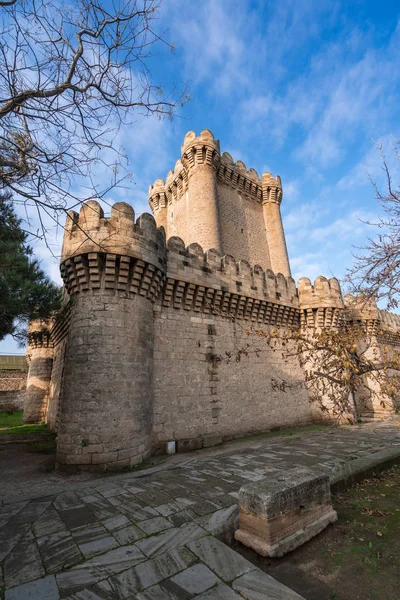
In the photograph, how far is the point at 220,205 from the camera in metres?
18.5

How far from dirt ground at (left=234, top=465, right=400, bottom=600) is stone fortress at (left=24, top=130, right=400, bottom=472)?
4348mm

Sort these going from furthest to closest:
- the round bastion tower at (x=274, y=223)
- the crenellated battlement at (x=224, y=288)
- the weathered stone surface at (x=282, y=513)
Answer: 1. the round bastion tower at (x=274, y=223)
2. the crenellated battlement at (x=224, y=288)
3. the weathered stone surface at (x=282, y=513)

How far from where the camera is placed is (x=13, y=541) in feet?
10.5

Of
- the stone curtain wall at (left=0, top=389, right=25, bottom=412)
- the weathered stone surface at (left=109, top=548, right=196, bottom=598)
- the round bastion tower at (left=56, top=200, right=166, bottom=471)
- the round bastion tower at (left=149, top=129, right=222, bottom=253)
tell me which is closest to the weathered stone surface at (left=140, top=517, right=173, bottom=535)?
the weathered stone surface at (left=109, top=548, right=196, bottom=598)

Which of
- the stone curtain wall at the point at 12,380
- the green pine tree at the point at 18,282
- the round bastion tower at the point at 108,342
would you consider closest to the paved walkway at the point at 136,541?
the round bastion tower at the point at 108,342

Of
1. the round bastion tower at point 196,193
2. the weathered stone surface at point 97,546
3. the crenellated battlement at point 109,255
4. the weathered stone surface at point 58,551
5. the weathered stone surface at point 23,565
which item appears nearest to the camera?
the weathered stone surface at point 23,565

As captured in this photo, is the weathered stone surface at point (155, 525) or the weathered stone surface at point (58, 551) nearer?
the weathered stone surface at point (58, 551)

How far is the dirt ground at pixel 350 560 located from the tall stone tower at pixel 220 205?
12.7m

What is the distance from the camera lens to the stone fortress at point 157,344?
6613 millimetres

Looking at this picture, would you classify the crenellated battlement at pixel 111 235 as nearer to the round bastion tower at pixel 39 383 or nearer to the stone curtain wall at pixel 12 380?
the round bastion tower at pixel 39 383

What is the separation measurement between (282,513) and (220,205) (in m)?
17.6

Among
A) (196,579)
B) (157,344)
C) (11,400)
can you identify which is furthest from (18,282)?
(11,400)

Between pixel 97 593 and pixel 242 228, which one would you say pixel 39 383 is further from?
pixel 242 228

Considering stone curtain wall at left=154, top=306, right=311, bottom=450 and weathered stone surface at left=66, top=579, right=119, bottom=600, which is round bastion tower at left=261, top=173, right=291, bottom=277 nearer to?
stone curtain wall at left=154, top=306, right=311, bottom=450
